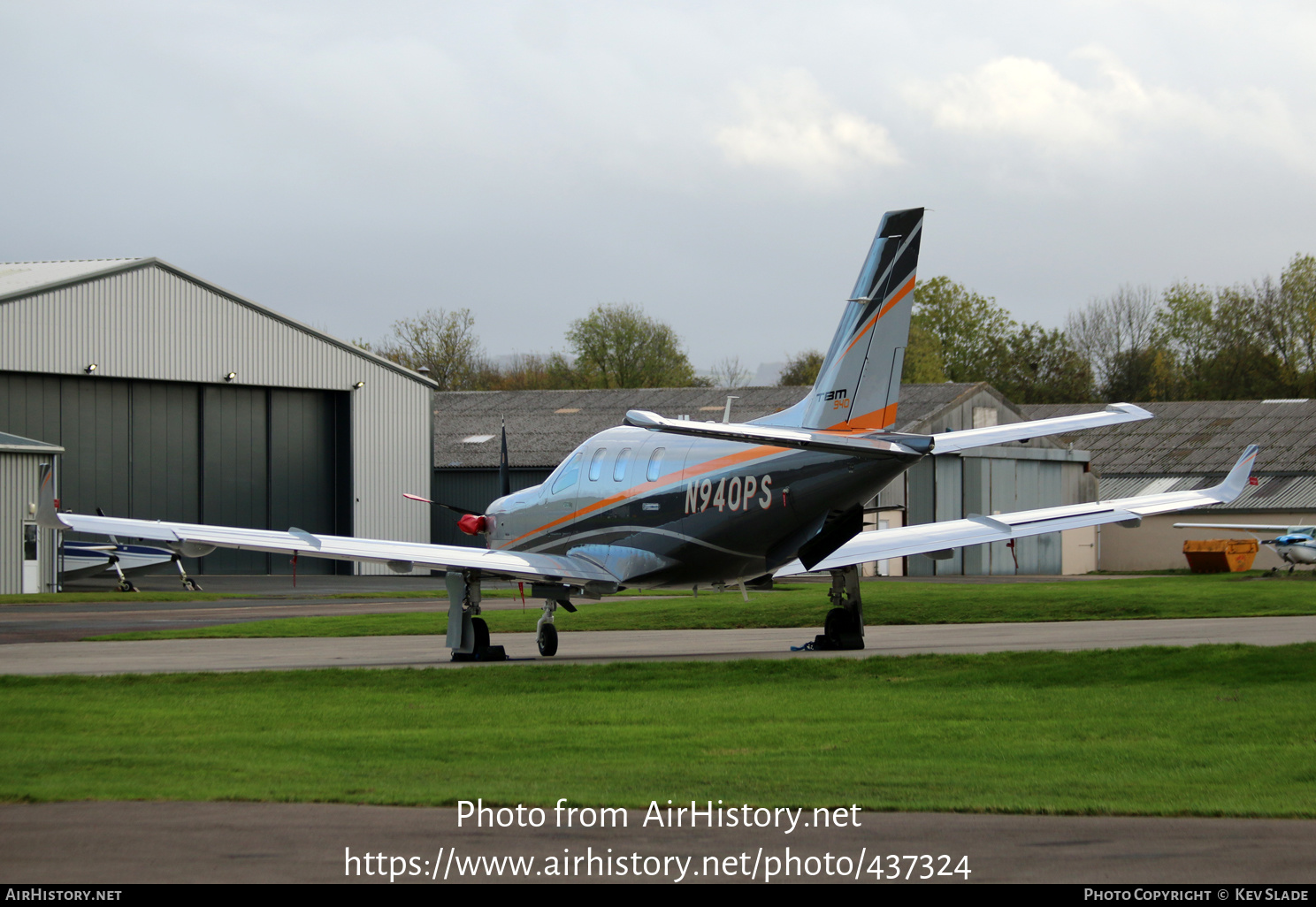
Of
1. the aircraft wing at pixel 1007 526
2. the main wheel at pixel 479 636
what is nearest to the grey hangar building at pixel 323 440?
the aircraft wing at pixel 1007 526

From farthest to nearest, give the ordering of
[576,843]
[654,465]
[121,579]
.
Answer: [121,579], [654,465], [576,843]

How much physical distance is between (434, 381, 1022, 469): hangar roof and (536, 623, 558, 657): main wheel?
35.0 m

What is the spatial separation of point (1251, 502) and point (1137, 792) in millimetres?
58507

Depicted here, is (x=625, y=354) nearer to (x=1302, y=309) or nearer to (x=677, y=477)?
(x=1302, y=309)

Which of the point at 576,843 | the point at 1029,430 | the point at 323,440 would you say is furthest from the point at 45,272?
the point at 576,843

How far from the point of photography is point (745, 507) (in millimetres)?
18422

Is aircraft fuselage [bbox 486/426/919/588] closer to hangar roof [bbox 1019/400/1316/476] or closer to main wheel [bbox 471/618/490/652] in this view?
main wheel [bbox 471/618/490/652]

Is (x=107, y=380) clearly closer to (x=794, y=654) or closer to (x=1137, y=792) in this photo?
(x=794, y=654)

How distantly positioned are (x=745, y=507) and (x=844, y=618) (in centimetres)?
350

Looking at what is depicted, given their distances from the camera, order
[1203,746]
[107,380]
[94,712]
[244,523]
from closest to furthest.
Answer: [1203,746]
[94,712]
[107,380]
[244,523]

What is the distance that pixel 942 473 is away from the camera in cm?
5588

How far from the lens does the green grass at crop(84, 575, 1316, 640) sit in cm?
2686

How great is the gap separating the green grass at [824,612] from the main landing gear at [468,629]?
6358 mm
